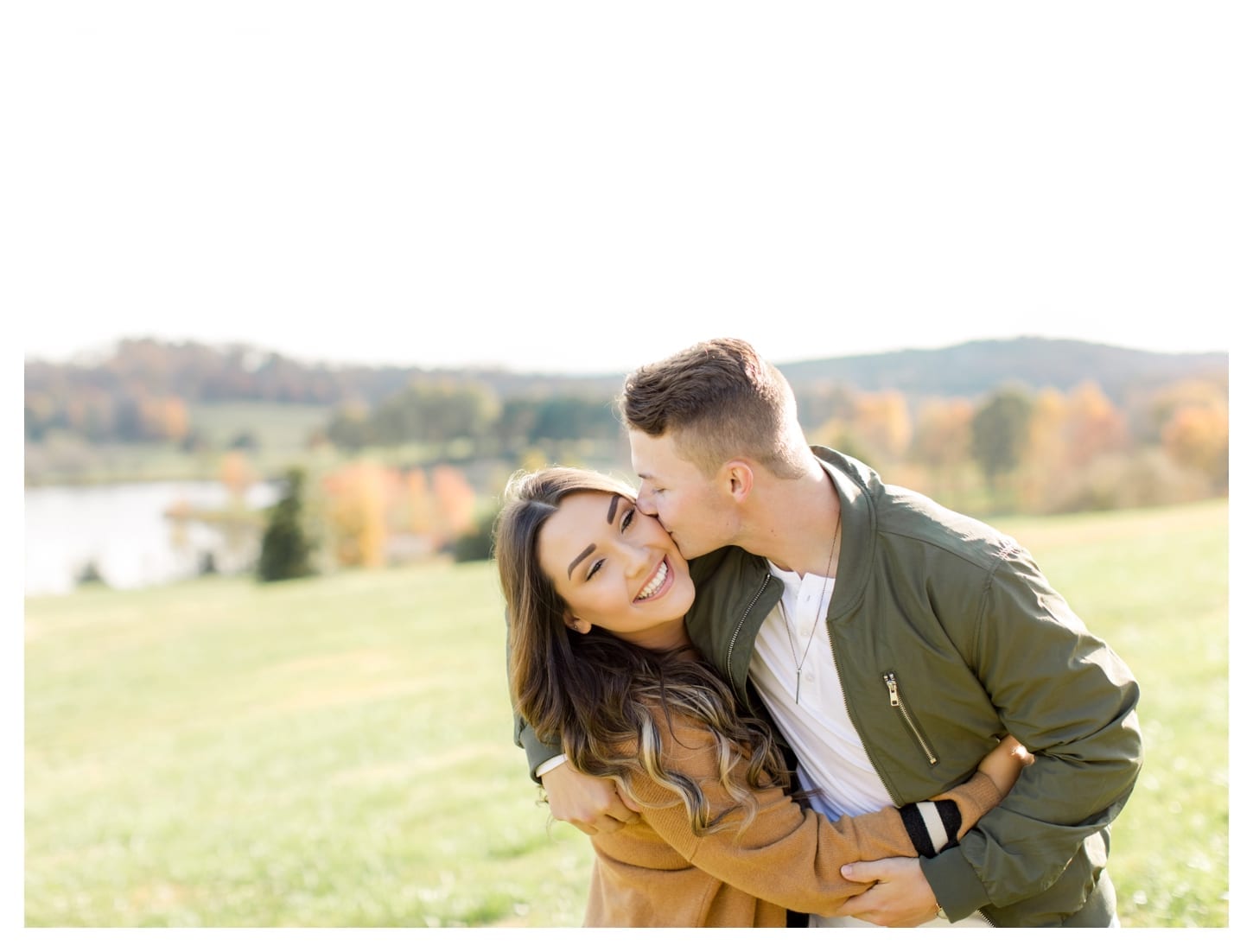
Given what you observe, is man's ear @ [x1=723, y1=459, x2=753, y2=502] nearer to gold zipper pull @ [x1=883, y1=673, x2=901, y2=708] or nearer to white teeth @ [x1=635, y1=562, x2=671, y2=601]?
white teeth @ [x1=635, y1=562, x2=671, y2=601]

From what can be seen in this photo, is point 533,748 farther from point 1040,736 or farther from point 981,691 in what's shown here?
point 1040,736

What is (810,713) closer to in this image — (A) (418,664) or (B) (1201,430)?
(A) (418,664)

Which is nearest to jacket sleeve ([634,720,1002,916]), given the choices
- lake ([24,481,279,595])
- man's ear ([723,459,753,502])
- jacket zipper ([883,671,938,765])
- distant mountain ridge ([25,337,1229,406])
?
jacket zipper ([883,671,938,765])

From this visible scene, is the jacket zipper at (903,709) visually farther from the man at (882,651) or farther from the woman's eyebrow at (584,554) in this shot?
the woman's eyebrow at (584,554)

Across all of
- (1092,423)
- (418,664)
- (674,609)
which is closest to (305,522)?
(418,664)

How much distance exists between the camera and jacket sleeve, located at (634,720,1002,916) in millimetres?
2756

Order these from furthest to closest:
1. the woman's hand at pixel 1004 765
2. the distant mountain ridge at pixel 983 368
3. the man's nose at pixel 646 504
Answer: the distant mountain ridge at pixel 983 368 < the man's nose at pixel 646 504 < the woman's hand at pixel 1004 765

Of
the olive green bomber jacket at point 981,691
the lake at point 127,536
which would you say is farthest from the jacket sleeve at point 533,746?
the lake at point 127,536

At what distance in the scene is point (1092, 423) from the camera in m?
45.3

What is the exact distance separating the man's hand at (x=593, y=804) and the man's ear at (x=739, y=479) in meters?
0.88

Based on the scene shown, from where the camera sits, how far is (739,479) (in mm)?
2852

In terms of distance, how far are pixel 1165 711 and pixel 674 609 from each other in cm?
698

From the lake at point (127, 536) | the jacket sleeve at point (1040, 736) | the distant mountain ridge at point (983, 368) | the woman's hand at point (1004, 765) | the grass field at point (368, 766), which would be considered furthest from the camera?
the distant mountain ridge at point (983, 368)

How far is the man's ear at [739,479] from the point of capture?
2842 mm
